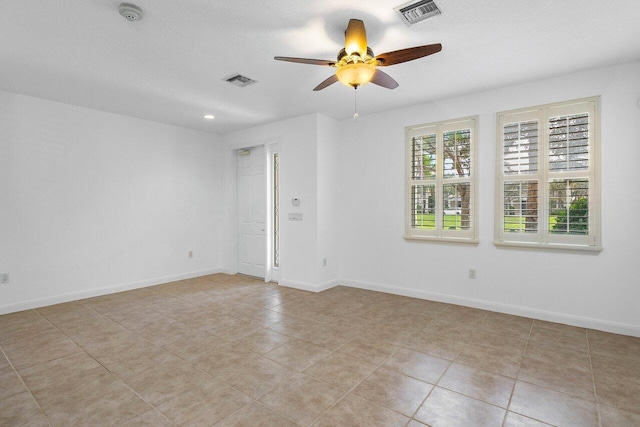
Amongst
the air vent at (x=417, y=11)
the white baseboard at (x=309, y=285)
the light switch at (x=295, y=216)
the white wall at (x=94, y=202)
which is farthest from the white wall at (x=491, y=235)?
the white wall at (x=94, y=202)

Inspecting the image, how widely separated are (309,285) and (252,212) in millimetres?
1900

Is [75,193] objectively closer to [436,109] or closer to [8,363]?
[8,363]

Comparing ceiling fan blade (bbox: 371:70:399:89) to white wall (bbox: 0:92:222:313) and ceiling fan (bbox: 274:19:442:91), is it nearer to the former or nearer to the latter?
ceiling fan (bbox: 274:19:442:91)

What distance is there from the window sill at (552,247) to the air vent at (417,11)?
2736 millimetres

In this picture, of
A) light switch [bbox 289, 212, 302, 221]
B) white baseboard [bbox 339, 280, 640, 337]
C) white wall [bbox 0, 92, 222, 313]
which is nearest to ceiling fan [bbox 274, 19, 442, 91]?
light switch [bbox 289, 212, 302, 221]

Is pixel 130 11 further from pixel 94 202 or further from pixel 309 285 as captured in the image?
pixel 309 285

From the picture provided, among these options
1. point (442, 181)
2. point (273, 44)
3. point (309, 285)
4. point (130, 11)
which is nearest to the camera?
point (130, 11)

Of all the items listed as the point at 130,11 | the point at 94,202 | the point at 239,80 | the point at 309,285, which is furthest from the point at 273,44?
the point at 94,202

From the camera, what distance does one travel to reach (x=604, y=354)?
2838 mm

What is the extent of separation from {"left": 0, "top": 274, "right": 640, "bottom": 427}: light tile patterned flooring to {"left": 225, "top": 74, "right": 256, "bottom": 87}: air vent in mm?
2739

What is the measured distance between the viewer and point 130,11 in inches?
90.8

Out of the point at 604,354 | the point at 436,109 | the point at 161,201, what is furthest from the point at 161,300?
the point at 604,354

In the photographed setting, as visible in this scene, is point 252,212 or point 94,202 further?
point 252,212

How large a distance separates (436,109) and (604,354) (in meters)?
3.22
